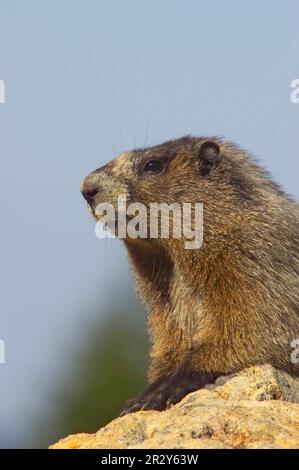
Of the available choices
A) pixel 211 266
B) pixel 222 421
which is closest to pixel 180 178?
pixel 211 266

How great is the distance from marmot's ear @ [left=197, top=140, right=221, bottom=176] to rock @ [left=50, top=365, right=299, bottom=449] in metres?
2.41

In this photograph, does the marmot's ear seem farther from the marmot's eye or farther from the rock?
the rock

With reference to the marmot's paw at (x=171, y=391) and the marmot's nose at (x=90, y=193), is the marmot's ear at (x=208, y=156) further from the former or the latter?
the marmot's paw at (x=171, y=391)

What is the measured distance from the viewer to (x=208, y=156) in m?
13.2

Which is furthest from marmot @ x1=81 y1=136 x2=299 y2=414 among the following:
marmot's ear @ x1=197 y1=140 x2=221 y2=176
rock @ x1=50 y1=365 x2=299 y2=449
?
rock @ x1=50 y1=365 x2=299 y2=449

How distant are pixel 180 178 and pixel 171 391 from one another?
2385mm

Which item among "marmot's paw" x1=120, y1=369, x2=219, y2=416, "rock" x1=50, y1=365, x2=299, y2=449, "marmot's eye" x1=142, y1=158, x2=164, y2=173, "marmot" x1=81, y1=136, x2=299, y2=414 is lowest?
"marmot's paw" x1=120, y1=369, x2=219, y2=416

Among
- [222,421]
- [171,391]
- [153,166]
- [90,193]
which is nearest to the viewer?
[222,421]

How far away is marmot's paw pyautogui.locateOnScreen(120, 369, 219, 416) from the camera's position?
11664mm

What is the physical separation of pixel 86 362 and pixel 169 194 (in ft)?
55.6

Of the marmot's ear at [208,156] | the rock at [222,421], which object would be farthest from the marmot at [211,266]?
the rock at [222,421]

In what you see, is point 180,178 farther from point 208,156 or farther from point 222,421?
point 222,421

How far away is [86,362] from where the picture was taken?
29.7 m

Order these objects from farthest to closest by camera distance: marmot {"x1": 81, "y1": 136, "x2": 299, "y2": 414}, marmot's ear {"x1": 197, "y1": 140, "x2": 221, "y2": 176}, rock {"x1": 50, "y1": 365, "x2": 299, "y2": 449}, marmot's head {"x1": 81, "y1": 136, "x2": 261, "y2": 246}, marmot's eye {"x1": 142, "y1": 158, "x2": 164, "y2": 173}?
1. marmot's eye {"x1": 142, "y1": 158, "x2": 164, "y2": 173}
2. marmot's ear {"x1": 197, "y1": 140, "x2": 221, "y2": 176}
3. marmot's head {"x1": 81, "y1": 136, "x2": 261, "y2": 246}
4. marmot {"x1": 81, "y1": 136, "x2": 299, "y2": 414}
5. rock {"x1": 50, "y1": 365, "x2": 299, "y2": 449}
